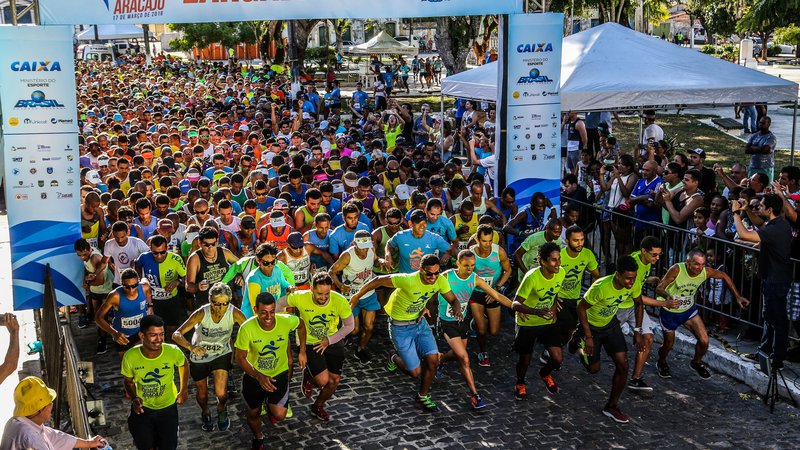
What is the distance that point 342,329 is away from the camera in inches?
332

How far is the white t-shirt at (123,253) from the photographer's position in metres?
10.1

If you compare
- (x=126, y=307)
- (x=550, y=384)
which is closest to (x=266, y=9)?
(x=126, y=307)

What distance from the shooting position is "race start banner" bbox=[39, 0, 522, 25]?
34.5 feet

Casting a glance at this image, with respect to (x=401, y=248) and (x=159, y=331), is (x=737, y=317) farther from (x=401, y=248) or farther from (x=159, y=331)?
(x=159, y=331)

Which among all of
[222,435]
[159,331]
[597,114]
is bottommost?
[222,435]

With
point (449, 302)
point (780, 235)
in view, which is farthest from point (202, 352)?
point (780, 235)

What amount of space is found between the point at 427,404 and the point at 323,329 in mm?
1307

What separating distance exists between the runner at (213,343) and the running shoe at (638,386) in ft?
13.2

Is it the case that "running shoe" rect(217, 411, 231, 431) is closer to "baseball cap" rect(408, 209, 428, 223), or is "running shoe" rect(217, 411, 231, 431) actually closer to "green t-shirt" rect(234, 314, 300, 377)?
"green t-shirt" rect(234, 314, 300, 377)

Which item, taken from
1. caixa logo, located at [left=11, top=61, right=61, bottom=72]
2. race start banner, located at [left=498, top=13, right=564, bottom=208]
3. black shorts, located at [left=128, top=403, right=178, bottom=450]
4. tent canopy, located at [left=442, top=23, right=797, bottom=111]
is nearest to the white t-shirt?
caixa logo, located at [left=11, top=61, right=61, bottom=72]

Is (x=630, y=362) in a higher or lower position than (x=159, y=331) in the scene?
lower

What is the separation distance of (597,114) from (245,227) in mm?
11498

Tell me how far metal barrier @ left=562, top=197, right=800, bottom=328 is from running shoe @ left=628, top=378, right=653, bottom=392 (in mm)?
1548

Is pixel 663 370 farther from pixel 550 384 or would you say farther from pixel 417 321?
pixel 417 321
